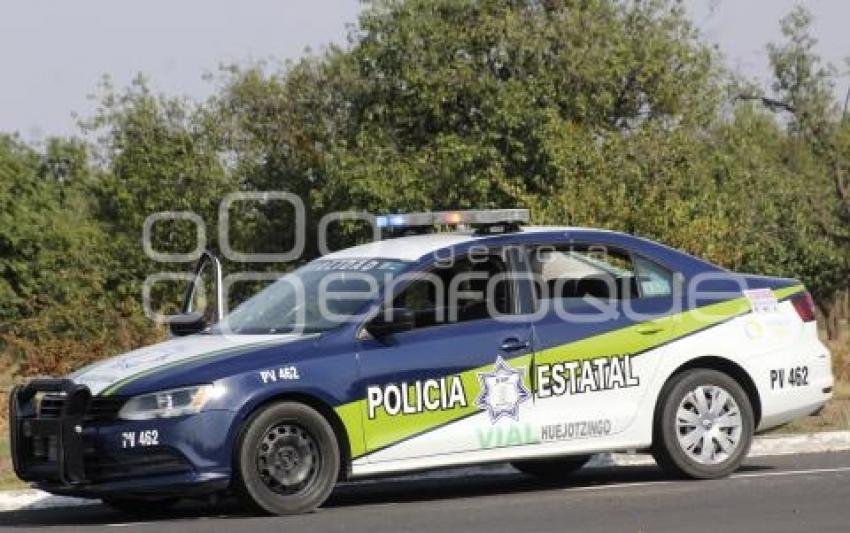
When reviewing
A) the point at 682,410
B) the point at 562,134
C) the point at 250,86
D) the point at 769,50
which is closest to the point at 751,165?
the point at 769,50

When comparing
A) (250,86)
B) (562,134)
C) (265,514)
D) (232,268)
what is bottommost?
(265,514)

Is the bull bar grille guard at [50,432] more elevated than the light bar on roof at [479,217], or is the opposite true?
the light bar on roof at [479,217]

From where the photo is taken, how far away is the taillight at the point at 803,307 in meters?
10.6

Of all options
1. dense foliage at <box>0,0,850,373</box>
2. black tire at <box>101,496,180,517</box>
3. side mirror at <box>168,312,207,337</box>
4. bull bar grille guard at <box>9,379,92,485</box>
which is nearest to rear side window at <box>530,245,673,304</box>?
side mirror at <box>168,312,207,337</box>

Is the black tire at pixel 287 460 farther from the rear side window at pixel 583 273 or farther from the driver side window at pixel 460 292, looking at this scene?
the rear side window at pixel 583 273

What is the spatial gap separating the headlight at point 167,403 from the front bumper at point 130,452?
44 millimetres

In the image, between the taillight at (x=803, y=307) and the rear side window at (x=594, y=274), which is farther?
the taillight at (x=803, y=307)

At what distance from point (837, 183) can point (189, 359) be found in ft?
107

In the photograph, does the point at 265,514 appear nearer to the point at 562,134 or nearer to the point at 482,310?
the point at 482,310

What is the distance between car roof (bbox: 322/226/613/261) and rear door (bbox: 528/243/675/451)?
0.32 meters

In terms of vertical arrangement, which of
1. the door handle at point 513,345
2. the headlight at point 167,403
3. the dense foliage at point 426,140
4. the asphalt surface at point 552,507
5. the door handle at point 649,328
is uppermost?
the dense foliage at point 426,140

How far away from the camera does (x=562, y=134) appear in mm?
28641

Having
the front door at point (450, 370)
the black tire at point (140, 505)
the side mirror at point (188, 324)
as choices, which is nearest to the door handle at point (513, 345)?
the front door at point (450, 370)

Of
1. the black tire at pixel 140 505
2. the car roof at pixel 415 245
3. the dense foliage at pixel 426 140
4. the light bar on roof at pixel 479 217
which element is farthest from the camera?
the dense foliage at pixel 426 140
